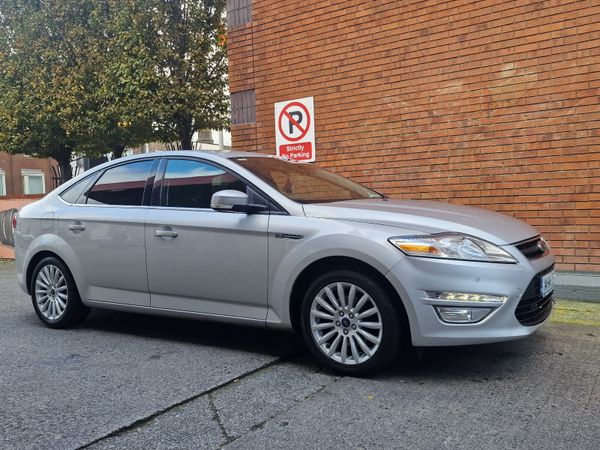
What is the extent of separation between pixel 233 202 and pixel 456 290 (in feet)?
5.46

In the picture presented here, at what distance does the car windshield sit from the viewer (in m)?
4.49

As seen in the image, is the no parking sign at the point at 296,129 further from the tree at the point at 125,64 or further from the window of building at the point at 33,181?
the window of building at the point at 33,181

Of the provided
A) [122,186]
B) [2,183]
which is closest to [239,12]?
[122,186]

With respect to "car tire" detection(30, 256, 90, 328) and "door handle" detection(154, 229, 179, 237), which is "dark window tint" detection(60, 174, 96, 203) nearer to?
"car tire" detection(30, 256, 90, 328)

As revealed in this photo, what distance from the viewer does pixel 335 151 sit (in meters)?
8.16

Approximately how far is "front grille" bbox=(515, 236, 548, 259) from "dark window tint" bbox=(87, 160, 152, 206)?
9.99 feet

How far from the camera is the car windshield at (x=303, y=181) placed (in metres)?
4.49

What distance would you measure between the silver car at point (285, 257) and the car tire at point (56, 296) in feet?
0.04

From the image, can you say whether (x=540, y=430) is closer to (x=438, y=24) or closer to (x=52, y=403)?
(x=52, y=403)

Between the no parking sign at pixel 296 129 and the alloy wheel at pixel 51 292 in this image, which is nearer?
the alloy wheel at pixel 51 292

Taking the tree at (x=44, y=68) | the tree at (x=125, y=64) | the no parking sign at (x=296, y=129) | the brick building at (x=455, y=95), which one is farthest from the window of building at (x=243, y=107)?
the tree at (x=44, y=68)

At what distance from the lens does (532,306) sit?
151 inches

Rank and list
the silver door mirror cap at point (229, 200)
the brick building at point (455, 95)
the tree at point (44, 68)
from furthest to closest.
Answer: the tree at point (44, 68) → the brick building at point (455, 95) → the silver door mirror cap at point (229, 200)

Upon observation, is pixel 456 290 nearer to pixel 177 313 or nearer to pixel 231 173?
pixel 231 173
